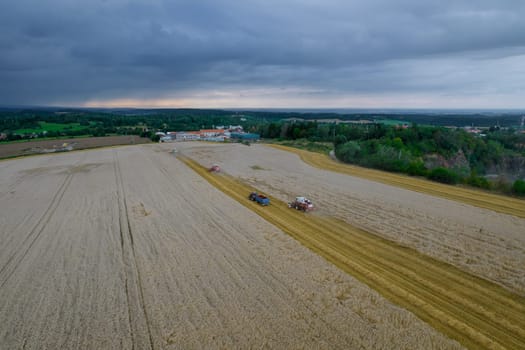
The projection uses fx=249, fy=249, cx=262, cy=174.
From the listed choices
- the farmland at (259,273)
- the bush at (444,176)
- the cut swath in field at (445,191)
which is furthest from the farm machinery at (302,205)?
the bush at (444,176)

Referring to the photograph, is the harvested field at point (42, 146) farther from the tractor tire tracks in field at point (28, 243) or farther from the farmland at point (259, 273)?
the farmland at point (259, 273)

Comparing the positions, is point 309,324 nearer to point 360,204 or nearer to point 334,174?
point 360,204

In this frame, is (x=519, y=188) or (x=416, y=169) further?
(x=416, y=169)

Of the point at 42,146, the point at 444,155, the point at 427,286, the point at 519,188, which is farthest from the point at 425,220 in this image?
the point at 42,146

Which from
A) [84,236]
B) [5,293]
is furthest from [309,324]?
[84,236]

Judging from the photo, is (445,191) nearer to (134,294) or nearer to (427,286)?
(427,286)

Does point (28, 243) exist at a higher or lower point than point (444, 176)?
lower
